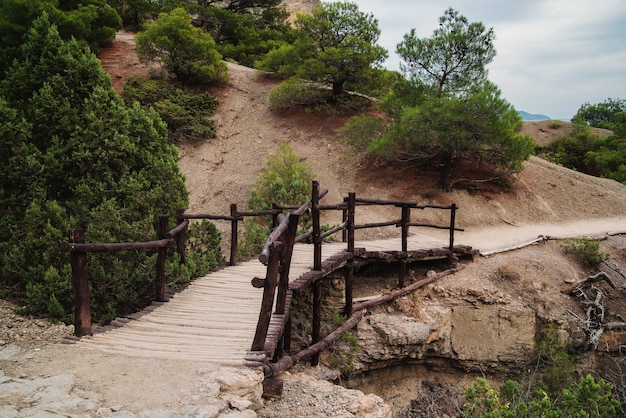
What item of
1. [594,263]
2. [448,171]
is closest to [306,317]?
[594,263]

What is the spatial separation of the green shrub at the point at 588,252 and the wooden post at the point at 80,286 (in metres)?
10.4

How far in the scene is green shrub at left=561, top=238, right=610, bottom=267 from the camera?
411 inches

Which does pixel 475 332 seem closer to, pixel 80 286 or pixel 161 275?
pixel 161 275

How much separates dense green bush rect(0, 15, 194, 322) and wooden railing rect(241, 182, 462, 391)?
2070mm

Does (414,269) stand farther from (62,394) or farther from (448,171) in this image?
(62,394)

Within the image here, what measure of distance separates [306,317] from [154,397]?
496 cm

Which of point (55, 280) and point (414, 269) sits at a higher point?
point (55, 280)

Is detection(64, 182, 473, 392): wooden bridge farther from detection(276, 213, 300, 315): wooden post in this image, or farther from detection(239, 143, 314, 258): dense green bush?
detection(239, 143, 314, 258): dense green bush

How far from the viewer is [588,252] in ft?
34.4

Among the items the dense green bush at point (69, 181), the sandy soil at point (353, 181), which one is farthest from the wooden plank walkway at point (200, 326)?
the sandy soil at point (353, 181)

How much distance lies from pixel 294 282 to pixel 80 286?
2572 millimetres

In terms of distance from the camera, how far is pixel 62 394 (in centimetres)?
323

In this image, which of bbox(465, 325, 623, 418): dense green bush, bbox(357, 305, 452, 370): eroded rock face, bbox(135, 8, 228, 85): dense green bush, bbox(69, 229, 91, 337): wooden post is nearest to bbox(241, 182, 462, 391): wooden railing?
bbox(357, 305, 452, 370): eroded rock face

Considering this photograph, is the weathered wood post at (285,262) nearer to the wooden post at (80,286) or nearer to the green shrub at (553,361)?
the wooden post at (80,286)
